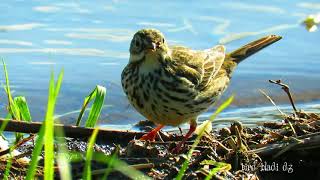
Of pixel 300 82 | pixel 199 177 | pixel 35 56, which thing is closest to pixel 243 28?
pixel 300 82

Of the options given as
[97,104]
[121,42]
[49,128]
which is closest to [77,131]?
[97,104]

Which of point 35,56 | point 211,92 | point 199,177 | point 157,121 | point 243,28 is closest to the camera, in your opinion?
point 199,177

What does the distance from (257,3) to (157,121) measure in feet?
16.9

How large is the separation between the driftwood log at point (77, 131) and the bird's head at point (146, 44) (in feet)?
2.14

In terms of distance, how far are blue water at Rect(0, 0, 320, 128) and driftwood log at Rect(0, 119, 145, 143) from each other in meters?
1.80

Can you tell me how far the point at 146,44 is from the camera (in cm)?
648

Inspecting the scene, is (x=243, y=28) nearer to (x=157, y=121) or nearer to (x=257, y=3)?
(x=257, y=3)

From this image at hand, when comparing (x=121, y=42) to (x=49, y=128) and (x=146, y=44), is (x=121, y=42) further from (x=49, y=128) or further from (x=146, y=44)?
(x=49, y=128)

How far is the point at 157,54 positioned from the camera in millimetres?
6727

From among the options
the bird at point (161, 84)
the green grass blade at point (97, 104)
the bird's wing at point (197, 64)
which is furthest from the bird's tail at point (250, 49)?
the green grass blade at point (97, 104)

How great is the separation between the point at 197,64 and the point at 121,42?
249 centimetres

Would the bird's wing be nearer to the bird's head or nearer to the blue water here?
the bird's head

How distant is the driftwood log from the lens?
588cm

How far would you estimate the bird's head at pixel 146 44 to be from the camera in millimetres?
6484
